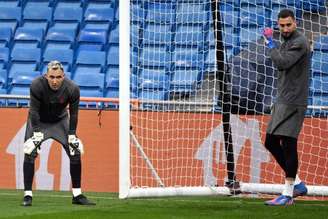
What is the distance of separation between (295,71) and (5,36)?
830 cm

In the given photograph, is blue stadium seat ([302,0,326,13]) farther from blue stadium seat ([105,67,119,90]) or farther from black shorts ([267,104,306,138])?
blue stadium seat ([105,67,119,90])

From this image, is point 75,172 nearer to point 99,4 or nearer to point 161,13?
point 161,13

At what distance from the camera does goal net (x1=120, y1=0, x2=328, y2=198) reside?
35.1ft

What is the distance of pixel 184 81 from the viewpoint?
11445 mm

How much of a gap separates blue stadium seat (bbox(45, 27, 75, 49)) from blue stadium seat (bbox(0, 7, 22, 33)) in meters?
0.82

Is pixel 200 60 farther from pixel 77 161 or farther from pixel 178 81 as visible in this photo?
pixel 77 161

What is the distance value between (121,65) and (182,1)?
1.90m

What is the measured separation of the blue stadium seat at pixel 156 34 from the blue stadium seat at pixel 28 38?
490 centimetres

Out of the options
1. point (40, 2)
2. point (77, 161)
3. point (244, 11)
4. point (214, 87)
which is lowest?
point (77, 161)

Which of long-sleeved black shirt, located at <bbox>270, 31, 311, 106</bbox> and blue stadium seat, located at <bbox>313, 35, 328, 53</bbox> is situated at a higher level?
blue stadium seat, located at <bbox>313, 35, 328, 53</bbox>

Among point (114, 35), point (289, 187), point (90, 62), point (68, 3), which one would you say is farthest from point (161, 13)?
point (68, 3)

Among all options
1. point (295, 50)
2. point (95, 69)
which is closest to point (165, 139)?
point (295, 50)

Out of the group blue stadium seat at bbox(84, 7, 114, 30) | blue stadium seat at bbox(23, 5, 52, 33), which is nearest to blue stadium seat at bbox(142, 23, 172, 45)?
blue stadium seat at bbox(84, 7, 114, 30)

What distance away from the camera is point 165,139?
36.6 feet
